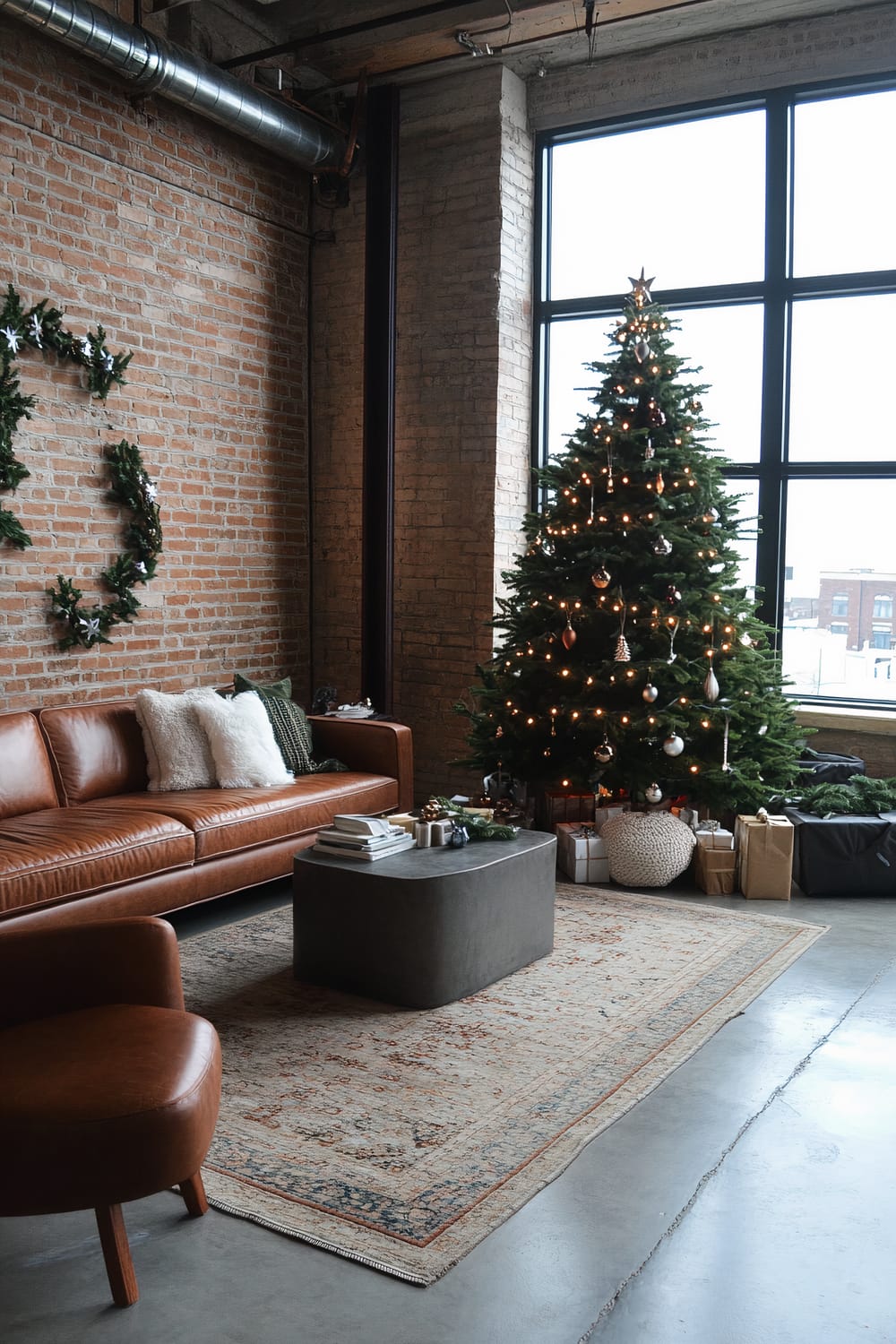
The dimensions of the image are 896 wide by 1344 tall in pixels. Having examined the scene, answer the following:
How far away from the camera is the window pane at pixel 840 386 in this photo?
20.3 feet

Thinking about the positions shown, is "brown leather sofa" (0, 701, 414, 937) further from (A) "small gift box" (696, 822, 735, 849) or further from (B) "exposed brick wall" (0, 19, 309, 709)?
(A) "small gift box" (696, 822, 735, 849)

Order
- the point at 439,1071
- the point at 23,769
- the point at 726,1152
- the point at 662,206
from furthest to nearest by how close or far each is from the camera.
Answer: the point at 662,206
the point at 23,769
the point at 439,1071
the point at 726,1152

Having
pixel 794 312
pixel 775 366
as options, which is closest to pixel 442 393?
pixel 775 366

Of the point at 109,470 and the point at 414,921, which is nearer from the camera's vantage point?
the point at 414,921

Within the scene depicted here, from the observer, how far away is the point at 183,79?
221 inches

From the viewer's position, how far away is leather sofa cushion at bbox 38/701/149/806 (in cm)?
493

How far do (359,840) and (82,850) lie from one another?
1.02 meters

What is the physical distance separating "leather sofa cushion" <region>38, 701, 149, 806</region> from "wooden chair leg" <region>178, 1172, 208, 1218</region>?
8.63ft

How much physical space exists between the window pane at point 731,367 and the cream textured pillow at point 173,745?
337 centimetres

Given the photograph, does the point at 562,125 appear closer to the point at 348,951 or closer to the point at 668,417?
the point at 668,417

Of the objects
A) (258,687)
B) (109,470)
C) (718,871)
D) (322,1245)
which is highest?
(109,470)

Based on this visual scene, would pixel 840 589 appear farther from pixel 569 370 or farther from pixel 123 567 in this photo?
pixel 123 567

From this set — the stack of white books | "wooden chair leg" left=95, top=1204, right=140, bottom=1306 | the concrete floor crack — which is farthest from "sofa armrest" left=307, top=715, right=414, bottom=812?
"wooden chair leg" left=95, top=1204, right=140, bottom=1306

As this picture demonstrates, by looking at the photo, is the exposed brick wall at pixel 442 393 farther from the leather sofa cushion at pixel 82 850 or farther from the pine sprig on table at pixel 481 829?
the leather sofa cushion at pixel 82 850
